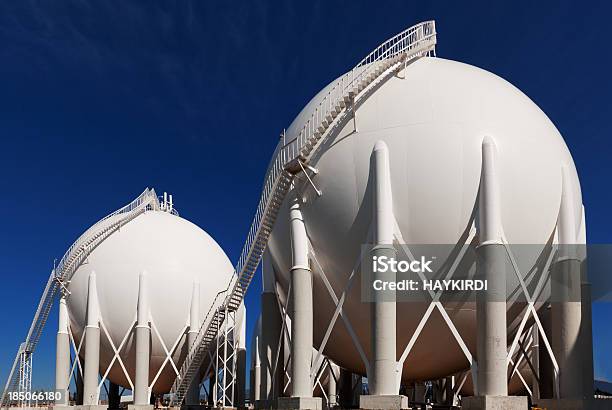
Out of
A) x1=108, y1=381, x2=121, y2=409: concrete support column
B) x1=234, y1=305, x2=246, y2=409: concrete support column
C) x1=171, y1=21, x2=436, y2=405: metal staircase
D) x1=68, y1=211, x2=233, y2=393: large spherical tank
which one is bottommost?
x1=108, y1=381, x2=121, y2=409: concrete support column

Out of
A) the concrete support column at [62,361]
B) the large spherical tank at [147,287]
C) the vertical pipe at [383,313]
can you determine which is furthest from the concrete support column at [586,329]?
the concrete support column at [62,361]

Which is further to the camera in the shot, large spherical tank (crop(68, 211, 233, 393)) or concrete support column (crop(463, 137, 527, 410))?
large spherical tank (crop(68, 211, 233, 393))

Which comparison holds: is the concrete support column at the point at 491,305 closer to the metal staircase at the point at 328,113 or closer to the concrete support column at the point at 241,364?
the metal staircase at the point at 328,113

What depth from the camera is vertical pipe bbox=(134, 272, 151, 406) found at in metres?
30.2

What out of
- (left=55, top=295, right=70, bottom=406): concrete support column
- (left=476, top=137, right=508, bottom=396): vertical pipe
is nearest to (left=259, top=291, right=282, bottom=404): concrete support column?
(left=476, top=137, right=508, bottom=396): vertical pipe

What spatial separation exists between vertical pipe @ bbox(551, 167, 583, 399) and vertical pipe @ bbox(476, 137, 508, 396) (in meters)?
2.20

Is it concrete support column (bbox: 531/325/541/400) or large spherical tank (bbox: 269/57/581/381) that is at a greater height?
large spherical tank (bbox: 269/57/581/381)

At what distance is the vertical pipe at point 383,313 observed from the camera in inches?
674

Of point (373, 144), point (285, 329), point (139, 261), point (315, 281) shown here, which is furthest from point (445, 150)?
point (139, 261)

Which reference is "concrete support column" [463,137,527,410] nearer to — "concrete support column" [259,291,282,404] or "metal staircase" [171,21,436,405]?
"metal staircase" [171,21,436,405]

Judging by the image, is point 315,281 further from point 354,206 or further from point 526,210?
point 526,210

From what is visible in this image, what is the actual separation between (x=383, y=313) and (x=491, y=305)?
2.53m

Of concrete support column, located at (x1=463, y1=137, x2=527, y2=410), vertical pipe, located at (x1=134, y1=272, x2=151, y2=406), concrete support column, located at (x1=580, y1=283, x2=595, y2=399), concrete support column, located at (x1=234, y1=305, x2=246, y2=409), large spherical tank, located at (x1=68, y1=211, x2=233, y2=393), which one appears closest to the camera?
concrete support column, located at (x1=463, y1=137, x2=527, y2=410)

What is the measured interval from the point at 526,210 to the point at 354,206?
168 inches
